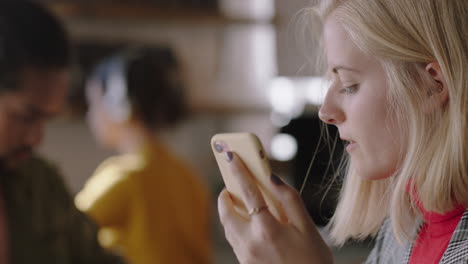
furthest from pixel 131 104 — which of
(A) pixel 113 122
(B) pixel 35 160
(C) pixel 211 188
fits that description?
(C) pixel 211 188

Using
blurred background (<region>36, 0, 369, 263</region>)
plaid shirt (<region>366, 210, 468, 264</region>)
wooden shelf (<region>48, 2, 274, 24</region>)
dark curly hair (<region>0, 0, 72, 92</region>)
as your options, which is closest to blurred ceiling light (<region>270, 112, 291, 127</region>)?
blurred background (<region>36, 0, 369, 263</region>)

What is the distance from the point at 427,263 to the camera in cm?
69

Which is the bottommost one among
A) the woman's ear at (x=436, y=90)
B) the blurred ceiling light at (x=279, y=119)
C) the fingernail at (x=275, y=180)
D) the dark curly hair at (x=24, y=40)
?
the blurred ceiling light at (x=279, y=119)

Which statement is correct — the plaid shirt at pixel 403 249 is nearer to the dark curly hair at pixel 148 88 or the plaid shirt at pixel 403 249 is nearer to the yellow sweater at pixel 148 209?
the yellow sweater at pixel 148 209

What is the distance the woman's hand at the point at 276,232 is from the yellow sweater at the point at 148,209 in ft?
3.28

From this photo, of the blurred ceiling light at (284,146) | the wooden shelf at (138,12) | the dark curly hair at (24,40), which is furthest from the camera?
the blurred ceiling light at (284,146)

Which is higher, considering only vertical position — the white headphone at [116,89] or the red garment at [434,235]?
the white headphone at [116,89]

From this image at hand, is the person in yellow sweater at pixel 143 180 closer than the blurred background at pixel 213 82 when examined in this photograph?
Yes

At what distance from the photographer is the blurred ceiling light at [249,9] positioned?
10.4 ft

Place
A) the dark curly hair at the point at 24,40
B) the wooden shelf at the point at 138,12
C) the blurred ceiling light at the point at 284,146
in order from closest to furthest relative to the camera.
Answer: the dark curly hair at the point at 24,40 → the wooden shelf at the point at 138,12 → the blurred ceiling light at the point at 284,146

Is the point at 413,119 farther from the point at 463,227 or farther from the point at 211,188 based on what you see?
the point at 211,188

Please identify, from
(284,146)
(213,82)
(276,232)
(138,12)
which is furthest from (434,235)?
(213,82)

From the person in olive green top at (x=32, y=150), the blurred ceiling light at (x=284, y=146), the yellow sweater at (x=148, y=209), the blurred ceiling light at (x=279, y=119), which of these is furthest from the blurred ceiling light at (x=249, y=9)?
the person in olive green top at (x=32, y=150)

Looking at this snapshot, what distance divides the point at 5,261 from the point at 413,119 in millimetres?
922
